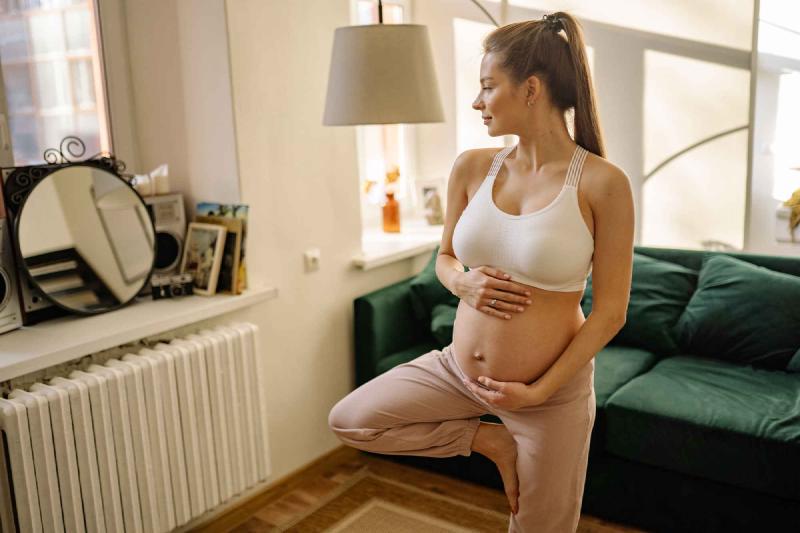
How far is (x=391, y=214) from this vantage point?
147 inches

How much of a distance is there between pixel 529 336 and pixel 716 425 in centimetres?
94

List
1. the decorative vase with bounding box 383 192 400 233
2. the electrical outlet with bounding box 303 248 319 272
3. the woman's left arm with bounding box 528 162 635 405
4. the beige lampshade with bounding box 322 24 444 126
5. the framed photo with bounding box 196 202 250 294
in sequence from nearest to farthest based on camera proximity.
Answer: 1. the woman's left arm with bounding box 528 162 635 405
2. the beige lampshade with bounding box 322 24 444 126
3. the framed photo with bounding box 196 202 250 294
4. the electrical outlet with bounding box 303 248 319 272
5. the decorative vase with bounding box 383 192 400 233

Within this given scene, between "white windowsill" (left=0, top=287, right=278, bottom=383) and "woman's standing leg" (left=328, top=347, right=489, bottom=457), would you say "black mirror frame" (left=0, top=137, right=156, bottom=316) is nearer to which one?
"white windowsill" (left=0, top=287, right=278, bottom=383)

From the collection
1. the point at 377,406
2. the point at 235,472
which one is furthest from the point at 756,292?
the point at 235,472

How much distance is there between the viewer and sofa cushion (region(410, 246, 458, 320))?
3232 mm

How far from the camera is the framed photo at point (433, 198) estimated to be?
392 centimetres

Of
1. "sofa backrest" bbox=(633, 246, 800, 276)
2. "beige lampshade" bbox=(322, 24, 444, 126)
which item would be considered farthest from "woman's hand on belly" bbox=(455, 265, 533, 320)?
"sofa backrest" bbox=(633, 246, 800, 276)

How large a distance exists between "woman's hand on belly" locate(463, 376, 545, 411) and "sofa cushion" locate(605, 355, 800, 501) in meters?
0.86

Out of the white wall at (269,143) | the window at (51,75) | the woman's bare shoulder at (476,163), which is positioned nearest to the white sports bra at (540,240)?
the woman's bare shoulder at (476,163)

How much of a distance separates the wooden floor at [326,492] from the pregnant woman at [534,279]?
0.90 m

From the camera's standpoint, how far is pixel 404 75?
→ 8.05 ft

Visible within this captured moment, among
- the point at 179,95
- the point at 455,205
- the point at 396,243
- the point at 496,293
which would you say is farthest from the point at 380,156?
the point at 496,293

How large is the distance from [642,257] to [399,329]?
1.07 meters

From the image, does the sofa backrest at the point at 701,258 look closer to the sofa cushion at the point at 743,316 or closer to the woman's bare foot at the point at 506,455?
the sofa cushion at the point at 743,316
